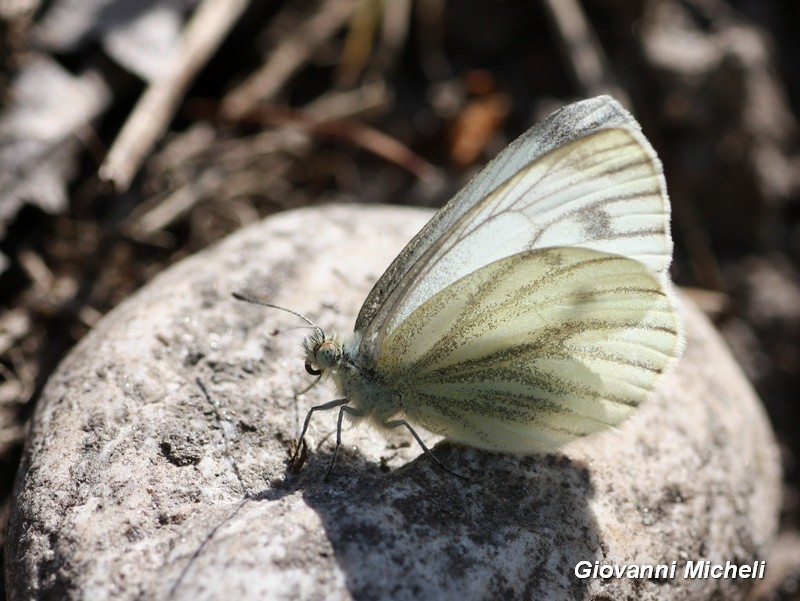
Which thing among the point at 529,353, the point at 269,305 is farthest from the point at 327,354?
the point at 529,353

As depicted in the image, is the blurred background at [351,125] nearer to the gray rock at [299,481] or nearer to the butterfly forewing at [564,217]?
the gray rock at [299,481]

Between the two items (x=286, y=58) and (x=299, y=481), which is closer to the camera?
(x=299, y=481)

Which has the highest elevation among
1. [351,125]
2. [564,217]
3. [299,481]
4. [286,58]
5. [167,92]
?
[564,217]

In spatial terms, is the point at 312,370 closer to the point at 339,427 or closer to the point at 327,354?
the point at 327,354

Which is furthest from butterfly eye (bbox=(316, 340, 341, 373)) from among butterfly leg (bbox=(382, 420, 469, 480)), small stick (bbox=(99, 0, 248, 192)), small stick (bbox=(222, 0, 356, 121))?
small stick (bbox=(222, 0, 356, 121))

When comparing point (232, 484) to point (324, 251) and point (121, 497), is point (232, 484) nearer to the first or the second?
point (121, 497)

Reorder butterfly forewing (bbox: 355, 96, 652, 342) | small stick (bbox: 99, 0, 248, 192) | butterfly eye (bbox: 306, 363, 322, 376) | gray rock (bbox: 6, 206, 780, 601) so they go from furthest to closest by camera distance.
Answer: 1. small stick (bbox: 99, 0, 248, 192)
2. butterfly eye (bbox: 306, 363, 322, 376)
3. butterfly forewing (bbox: 355, 96, 652, 342)
4. gray rock (bbox: 6, 206, 780, 601)

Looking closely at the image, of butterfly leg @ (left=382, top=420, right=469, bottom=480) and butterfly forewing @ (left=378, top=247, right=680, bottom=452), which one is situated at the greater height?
butterfly forewing @ (left=378, top=247, right=680, bottom=452)

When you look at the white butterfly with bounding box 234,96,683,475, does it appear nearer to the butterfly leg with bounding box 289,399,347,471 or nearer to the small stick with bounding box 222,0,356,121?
the butterfly leg with bounding box 289,399,347,471
